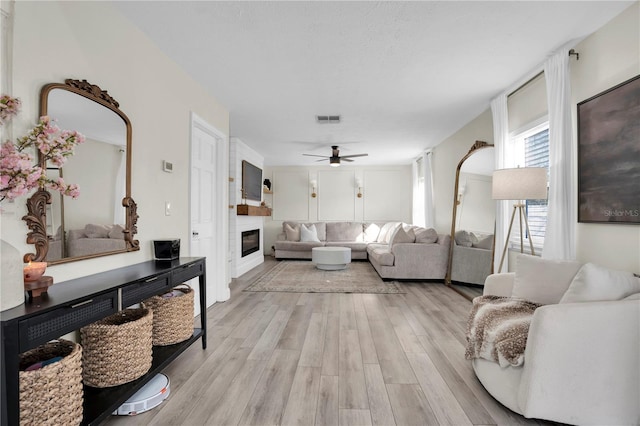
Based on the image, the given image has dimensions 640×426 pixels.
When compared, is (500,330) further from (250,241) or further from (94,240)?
(250,241)

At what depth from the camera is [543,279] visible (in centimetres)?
232

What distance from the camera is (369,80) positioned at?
333 centimetres

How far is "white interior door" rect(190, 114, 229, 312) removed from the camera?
3.50 m

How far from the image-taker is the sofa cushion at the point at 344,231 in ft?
27.7

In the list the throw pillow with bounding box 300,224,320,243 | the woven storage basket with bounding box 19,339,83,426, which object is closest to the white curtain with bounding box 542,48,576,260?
the woven storage basket with bounding box 19,339,83,426

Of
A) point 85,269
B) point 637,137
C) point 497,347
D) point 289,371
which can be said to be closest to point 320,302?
point 289,371

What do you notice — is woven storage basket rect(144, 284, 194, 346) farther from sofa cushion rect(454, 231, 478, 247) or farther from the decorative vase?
sofa cushion rect(454, 231, 478, 247)

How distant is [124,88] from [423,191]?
20.7ft

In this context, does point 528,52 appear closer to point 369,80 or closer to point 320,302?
point 369,80

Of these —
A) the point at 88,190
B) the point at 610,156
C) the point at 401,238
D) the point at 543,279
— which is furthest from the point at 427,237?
the point at 88,190

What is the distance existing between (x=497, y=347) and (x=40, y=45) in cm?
298

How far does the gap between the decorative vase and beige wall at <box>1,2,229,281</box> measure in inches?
A: 11.3

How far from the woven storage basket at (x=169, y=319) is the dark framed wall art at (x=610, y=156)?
3.20m

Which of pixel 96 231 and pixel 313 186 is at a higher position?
pixel 313 186
